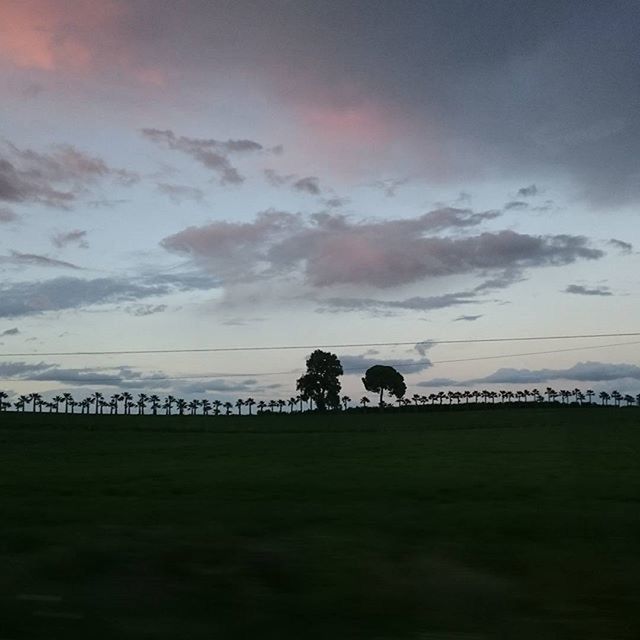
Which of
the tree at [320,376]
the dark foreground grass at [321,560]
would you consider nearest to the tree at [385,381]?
the tree at [320,376]

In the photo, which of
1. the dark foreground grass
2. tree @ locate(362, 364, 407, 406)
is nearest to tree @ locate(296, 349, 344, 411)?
tree @ locate(362, 364, 407, 406)

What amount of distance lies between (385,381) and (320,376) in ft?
49.5

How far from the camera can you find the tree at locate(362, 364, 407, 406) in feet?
474

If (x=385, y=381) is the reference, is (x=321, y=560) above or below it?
below

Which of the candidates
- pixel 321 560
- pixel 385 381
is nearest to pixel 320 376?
pixel 385 381

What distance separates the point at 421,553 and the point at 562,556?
75.5 inches

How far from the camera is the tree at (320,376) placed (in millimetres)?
136500

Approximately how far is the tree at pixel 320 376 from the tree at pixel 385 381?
9.63m

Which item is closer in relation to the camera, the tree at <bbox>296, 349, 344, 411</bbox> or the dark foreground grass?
the dark foreground grass

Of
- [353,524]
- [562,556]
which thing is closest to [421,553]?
[562,556]

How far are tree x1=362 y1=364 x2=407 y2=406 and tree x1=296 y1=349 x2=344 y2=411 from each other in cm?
963

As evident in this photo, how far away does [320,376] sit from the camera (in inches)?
5384

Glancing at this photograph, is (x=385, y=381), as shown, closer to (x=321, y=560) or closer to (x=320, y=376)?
(x=320, y=376)

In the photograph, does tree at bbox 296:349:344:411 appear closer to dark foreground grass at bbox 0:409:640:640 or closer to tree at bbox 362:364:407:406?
tree at bbox 362:364:407:406
